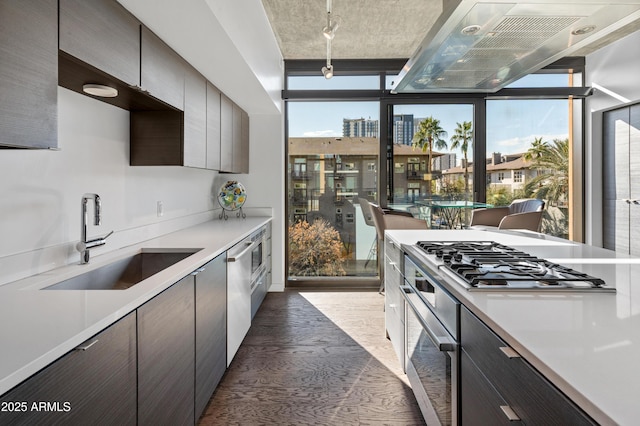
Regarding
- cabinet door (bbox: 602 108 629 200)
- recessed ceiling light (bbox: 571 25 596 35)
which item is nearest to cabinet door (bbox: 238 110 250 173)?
recessed ceiling light (bbox: 571 25 596 35)

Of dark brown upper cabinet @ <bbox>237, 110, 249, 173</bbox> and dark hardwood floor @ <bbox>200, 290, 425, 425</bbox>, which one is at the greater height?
dark brown upper cabinet @ <bbox>237, 110, 249, 173</bbox>

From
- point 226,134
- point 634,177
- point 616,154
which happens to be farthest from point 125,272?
point 616,154

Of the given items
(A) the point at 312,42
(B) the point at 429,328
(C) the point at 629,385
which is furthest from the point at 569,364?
(A) the point at 312,42

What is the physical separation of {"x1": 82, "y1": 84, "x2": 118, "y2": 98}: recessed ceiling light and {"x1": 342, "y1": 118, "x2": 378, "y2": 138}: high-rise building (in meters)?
3.10

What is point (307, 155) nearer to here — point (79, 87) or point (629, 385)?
point (79, 87)

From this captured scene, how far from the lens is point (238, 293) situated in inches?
104

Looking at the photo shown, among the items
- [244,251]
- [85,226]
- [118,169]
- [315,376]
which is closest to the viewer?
[85,226]

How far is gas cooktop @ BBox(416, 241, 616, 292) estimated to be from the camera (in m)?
1.17

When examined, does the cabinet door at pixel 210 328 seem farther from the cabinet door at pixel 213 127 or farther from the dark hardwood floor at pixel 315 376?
the cabinet door at pixel 213 127

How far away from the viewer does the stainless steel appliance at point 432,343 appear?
1.33m

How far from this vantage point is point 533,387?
794mm

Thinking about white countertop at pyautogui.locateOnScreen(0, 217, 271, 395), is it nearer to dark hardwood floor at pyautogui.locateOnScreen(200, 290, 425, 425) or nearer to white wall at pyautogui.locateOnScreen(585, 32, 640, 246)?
dark hardwood floor at pyautogui.locateOnScreen(200, 290, 425, 425)

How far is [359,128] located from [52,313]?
403 centimetres

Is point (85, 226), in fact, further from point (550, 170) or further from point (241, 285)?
point (550, 170)
